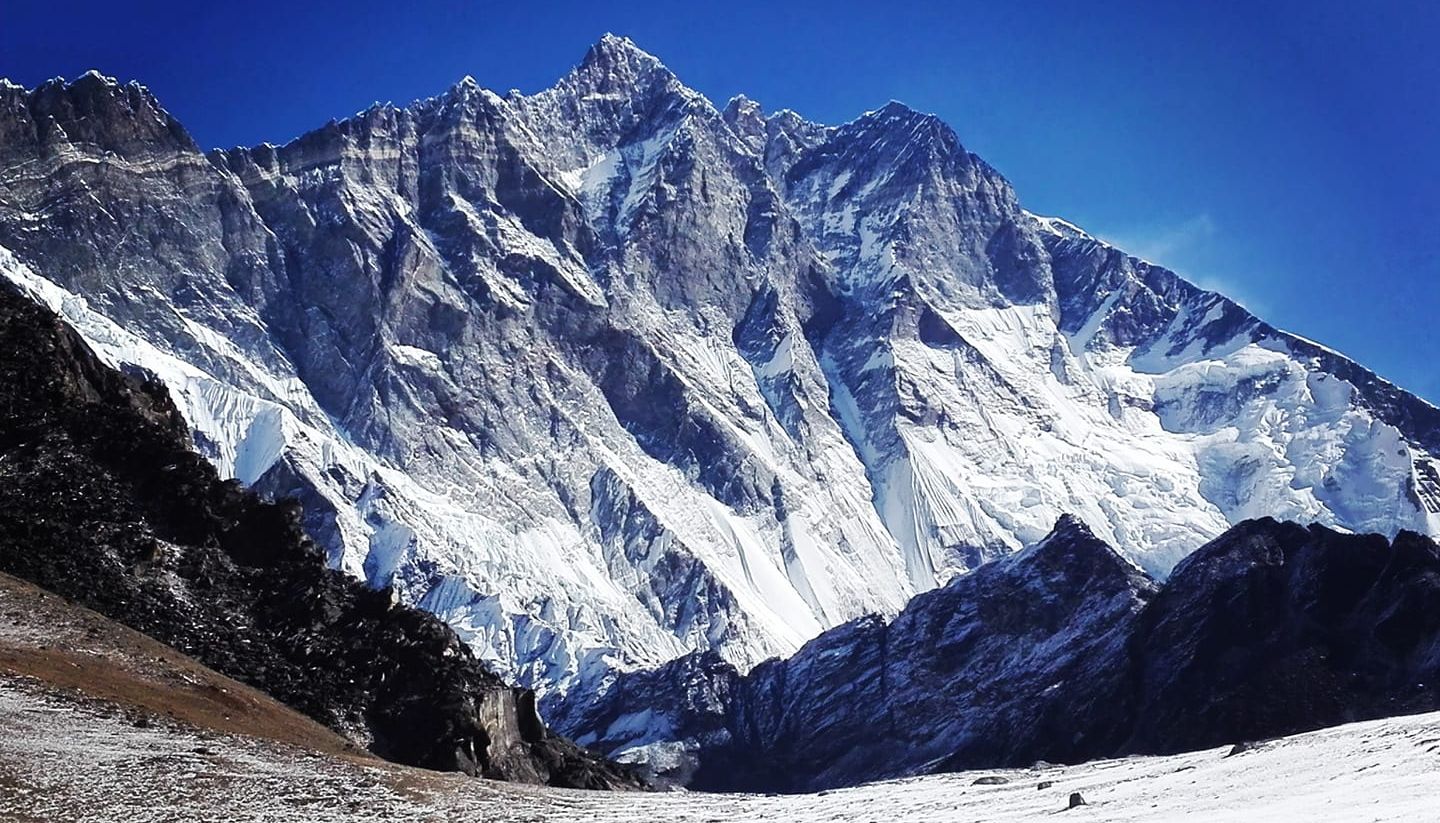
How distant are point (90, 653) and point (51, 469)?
15.6 meters

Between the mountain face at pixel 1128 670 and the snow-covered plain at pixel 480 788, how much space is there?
269ft

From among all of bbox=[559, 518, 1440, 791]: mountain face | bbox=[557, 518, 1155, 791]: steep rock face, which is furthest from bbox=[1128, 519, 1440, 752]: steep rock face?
bbox=[557, 518, 1155, 791]: steep rock face

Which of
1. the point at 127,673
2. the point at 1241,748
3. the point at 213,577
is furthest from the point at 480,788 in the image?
the point at 1241,748

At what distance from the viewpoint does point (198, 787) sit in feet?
140

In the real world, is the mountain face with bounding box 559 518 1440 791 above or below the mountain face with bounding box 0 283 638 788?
above

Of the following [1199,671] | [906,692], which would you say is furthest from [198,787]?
[906,692]

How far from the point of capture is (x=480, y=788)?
168ft

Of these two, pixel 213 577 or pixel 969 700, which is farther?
pixel 969 700

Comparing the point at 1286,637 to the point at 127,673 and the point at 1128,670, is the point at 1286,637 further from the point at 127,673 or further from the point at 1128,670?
the point at 127,673

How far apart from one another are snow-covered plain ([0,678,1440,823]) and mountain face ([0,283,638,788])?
529 inches

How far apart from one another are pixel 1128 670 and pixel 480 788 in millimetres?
123465

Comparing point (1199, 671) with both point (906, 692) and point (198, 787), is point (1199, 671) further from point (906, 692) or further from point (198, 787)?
point (198, 787)

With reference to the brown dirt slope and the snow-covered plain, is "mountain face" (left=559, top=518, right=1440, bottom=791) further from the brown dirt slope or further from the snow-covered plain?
the brown dirt slope

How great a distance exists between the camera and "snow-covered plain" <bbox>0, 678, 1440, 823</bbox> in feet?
127
